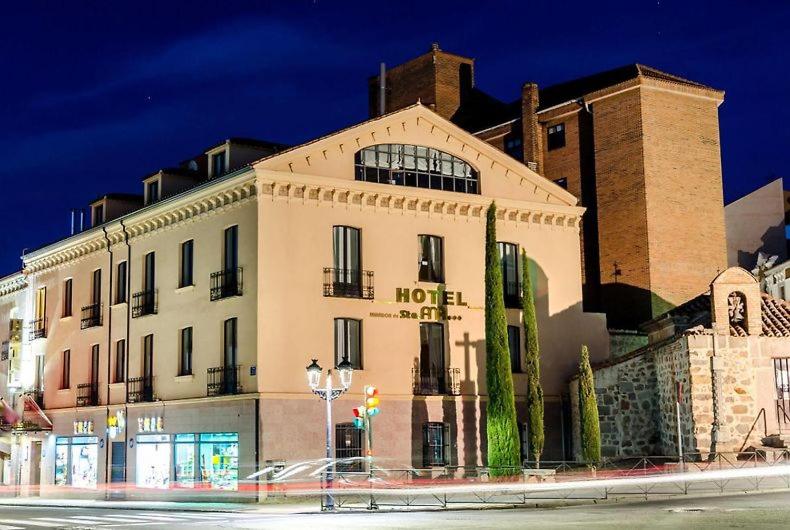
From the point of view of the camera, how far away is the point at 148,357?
42.8 m

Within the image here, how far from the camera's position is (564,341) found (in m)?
42.7

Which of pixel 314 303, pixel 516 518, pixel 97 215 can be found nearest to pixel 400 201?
pixel 314 303

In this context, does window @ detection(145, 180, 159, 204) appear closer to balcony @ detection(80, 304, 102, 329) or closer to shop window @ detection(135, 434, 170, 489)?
balcony @ detection(80, 304, 102, 329)

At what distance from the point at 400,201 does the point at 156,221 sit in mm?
9886

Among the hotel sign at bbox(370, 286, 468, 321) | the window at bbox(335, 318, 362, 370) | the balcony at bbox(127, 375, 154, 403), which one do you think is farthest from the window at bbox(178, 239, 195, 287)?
the hotel sign at bbox(370, 286, 468, 321)

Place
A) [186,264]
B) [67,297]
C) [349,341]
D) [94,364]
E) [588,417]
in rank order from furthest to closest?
[67,297], [94,364], [186,264], [349,341], [588,417]

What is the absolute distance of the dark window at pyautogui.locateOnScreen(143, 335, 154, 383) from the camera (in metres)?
42.5

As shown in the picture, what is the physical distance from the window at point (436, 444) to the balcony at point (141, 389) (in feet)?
35.4

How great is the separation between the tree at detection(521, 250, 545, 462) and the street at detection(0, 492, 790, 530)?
9683mm

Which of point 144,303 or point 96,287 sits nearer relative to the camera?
point 144,303

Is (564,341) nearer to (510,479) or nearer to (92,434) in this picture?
(510,479)

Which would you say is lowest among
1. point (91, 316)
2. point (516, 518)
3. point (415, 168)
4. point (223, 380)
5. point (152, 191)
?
point (516, 518)

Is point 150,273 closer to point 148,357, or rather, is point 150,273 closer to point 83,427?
point 148,357

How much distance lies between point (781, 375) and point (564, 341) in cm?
912
